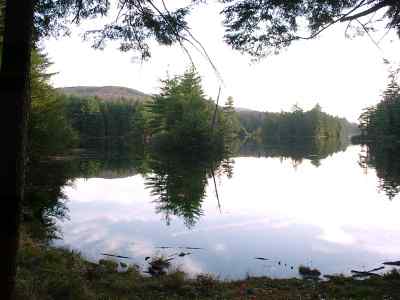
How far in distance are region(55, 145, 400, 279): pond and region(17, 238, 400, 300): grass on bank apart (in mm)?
1767

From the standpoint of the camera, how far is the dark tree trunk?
11.3ft

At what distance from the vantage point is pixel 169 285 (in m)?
7.97

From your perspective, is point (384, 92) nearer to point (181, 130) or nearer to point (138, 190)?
point (181, 130)

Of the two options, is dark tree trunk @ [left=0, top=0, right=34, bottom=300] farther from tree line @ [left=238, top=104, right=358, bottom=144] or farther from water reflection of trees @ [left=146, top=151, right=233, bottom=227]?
tree line @ [left=238, top=104, right=358, bottom=144]

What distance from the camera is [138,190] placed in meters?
25.6

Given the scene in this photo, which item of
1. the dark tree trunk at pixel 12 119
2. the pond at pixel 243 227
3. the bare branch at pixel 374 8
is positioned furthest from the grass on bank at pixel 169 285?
the bare branch at pixel 374 8

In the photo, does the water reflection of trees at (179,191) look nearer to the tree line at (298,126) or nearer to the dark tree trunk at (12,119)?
the dark tree trunk at (12,119)

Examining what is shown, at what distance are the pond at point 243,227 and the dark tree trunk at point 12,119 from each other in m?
2.68

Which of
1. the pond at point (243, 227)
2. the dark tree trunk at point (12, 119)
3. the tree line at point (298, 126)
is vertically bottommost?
the pond at point (243, 227)

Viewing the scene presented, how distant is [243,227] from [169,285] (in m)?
8.18

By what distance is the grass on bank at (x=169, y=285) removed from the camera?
685 cm

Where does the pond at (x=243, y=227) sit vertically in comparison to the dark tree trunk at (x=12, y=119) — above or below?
below

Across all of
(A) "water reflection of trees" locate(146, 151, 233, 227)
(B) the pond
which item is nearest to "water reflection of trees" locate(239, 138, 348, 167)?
(A) "water reflection of trees" locate(146, 151, 233, 227)

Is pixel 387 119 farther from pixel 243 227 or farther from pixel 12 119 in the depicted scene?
pixel 12 119
